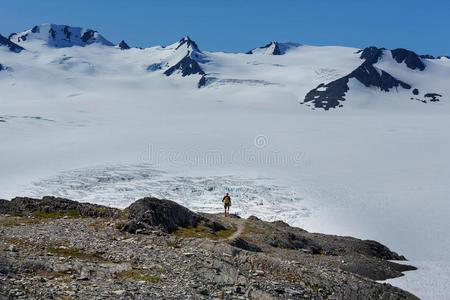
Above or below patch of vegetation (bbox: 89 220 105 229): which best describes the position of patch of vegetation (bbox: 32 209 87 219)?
below

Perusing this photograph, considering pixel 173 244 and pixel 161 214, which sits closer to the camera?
pixel 173 244

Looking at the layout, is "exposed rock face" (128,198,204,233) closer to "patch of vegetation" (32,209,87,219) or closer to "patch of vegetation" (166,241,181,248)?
→ "patch of vegetation" (32,209,87,219)

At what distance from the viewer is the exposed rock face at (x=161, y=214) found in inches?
1265

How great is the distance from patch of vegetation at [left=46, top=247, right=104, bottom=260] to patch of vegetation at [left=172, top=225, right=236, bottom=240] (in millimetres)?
13590

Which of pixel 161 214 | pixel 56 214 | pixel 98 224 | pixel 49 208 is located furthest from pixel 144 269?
pixel 49 208

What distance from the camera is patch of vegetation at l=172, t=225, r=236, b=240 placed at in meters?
33.6

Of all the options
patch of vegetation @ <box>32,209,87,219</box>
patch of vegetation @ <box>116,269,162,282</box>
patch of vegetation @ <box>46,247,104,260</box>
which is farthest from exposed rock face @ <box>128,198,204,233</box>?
patch of vegetation @ <box>116,269,162,282</box>

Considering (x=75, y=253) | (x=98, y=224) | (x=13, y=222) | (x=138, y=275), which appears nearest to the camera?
(x=138, y=275)

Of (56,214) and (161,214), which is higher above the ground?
(161,214)

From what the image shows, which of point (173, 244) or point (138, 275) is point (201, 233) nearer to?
point (173, 244)

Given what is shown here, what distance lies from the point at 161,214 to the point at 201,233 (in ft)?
13.0

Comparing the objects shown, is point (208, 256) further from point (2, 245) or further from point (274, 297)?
point (2, 245)

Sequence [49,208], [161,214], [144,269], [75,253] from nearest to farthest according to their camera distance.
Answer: [144,269], [75,253], [49,208], [161,214]

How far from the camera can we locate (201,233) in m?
35.2
